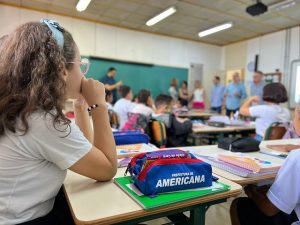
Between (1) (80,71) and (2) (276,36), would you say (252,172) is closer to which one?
(1) (80,71)

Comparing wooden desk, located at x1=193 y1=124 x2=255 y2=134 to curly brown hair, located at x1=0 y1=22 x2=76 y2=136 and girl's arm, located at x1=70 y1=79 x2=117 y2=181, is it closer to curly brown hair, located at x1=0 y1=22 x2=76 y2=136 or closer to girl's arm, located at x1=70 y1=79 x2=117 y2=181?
girl's arm, located at x1=70 y1=79 x2=117 y2=181

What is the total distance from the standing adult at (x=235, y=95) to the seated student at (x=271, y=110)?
3742 mm

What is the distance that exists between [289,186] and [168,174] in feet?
1.78

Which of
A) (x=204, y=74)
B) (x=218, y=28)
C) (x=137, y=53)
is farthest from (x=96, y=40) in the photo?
(x=204, y=74)

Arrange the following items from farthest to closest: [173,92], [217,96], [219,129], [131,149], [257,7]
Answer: [217,96]
[173,92]
[257,7]
[219,129]
[131,149]

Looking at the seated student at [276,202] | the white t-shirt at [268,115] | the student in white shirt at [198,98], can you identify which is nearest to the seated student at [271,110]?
the white t-shirt at [268,115]

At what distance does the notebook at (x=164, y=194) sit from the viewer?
80 cm

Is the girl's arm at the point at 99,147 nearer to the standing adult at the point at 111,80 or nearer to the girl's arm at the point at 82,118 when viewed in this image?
the girl's arm at the point at 82,118

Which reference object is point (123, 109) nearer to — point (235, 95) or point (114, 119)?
point (114, 119)

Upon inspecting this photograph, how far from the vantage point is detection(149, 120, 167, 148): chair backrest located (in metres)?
2.67

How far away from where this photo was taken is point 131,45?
7016 millimetres

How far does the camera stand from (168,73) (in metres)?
7.57

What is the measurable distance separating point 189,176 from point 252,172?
1.33 feet

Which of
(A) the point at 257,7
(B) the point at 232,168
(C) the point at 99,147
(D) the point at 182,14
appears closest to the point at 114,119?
(B) the point at 232,168
